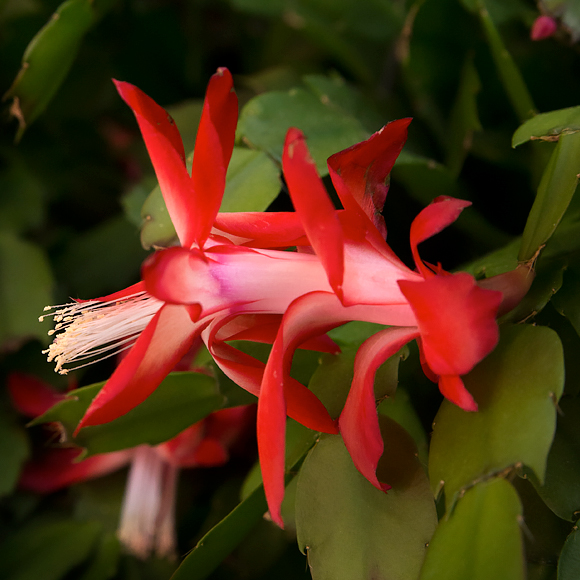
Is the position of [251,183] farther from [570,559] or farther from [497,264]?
[570,559]

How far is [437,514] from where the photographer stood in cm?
45

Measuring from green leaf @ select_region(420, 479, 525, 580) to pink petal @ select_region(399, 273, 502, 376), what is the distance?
0.09 meters

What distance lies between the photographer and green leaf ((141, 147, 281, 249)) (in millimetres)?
552

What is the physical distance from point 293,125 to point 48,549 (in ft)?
2.45

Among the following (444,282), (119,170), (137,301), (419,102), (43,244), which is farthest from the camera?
(119,170)

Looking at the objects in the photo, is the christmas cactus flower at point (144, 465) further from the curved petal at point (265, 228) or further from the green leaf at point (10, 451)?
the curved petal at point (265, 228)

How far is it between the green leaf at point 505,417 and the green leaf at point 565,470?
0.06 meters

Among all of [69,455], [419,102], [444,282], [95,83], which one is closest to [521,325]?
Result: [444,282]

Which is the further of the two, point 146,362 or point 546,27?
point 546,27

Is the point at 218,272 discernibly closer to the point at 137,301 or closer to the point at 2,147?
the point at 137,301

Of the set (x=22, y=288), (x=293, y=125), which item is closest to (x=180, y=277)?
(x=293, y=125)

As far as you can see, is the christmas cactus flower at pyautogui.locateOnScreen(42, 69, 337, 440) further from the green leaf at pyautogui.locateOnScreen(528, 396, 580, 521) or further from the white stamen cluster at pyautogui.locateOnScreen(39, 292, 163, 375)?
the green leaf at pyautogui.locateOnScreen(528, 396, 580, 521)

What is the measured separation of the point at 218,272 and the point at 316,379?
17cm

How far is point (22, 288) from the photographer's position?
84 centimetres
